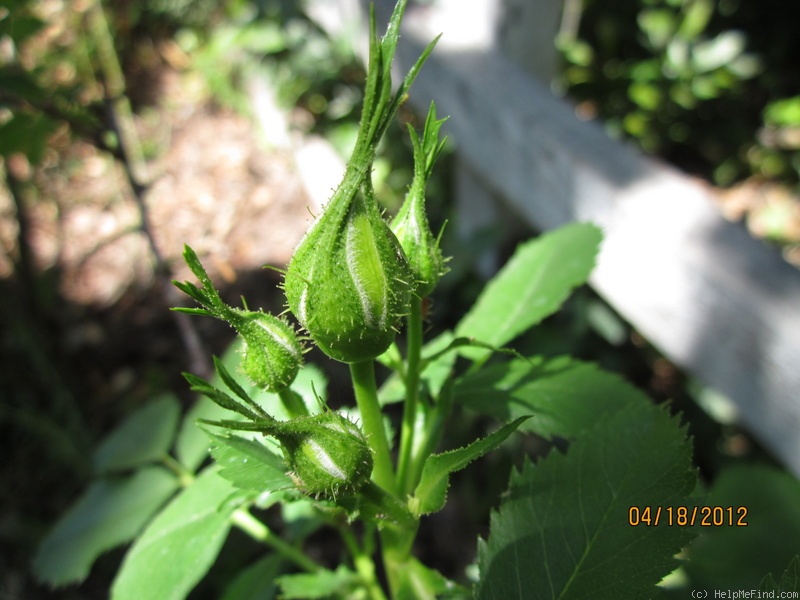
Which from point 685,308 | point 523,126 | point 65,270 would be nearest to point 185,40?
point 65,270

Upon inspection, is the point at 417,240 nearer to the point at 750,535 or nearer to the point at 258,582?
the point at 258,582

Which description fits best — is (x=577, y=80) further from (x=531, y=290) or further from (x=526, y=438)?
(x=531, y=290)

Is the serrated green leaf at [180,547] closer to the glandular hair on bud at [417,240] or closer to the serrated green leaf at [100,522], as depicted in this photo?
the serrated green leaf at [100,522]

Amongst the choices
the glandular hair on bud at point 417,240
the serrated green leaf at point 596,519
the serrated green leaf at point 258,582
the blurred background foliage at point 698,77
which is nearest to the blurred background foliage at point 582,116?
the blurred background foliage at point 698,77

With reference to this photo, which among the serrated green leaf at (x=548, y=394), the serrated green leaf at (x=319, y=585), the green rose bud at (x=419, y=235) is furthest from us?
the serrated green leaf at (x=319, y=585)

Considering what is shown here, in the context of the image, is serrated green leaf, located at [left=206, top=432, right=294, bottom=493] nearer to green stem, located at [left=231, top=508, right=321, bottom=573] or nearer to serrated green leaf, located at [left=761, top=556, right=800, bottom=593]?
green stem, located at [left=231, top=508, right=321, bottom=573]
